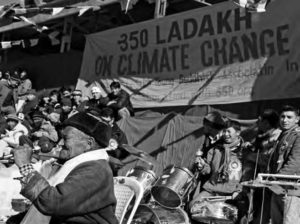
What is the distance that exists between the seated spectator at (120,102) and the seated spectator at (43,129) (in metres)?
1.45

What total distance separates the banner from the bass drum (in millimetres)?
2608

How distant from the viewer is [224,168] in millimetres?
6797

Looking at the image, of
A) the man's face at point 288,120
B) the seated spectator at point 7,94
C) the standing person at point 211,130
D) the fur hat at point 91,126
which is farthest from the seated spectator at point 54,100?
the fur hat at point 91,126

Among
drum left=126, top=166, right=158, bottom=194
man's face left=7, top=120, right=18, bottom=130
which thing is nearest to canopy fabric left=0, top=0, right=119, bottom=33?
man's face left=7, top=120, right=18, bottom=130

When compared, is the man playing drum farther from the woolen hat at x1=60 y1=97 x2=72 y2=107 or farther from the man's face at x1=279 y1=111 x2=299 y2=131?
the woolen hat at x1=60 y1=97 x2=72 y2=107

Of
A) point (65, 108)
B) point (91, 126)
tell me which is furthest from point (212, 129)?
point (65, 108)

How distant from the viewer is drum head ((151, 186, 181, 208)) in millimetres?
6337

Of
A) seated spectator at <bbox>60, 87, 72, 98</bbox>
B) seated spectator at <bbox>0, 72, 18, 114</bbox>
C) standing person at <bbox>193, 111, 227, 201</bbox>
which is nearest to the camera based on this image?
standing person at <bbox>193, 111, 227, 201</bbox>

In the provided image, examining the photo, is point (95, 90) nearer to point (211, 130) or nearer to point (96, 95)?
point (96, 95)

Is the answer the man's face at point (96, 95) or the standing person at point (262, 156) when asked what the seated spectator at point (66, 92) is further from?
the standing person at point (262, 156)

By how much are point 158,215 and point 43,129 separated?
19.3 feet

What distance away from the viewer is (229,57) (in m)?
8.55

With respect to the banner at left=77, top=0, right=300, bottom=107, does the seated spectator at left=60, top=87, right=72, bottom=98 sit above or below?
below

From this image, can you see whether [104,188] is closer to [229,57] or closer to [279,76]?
[279,76]
